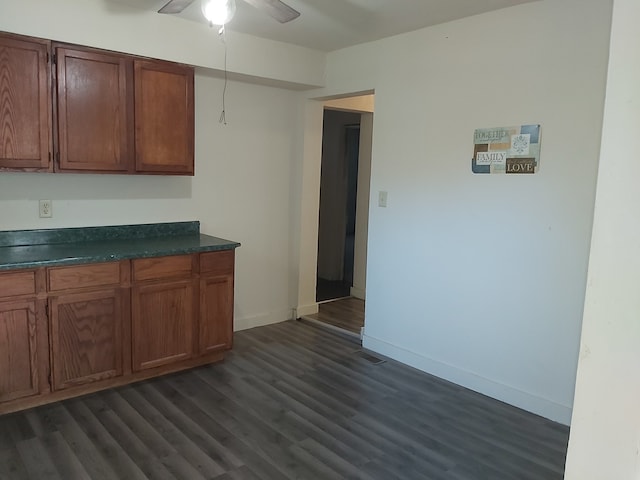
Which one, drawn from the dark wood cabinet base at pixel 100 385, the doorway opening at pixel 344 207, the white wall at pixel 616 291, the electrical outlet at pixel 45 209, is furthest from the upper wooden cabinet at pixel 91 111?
the white wall at pixel 616 291

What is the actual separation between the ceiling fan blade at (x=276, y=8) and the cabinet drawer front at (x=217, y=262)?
5.48 feet

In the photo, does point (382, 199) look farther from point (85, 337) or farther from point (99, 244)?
point (85, 337)

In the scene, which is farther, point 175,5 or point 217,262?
point 217,262

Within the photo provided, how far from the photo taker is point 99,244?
3.32 m

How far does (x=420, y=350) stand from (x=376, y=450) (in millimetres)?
1241

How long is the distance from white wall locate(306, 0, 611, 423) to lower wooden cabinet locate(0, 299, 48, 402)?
7.97 feet

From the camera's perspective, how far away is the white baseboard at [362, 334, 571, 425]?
2918 mm

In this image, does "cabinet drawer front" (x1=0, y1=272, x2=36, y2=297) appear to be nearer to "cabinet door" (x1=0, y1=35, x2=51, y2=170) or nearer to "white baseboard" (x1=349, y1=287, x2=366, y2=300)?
"cabinet door" (x1=0, y1=35, x2=51, y2=170)

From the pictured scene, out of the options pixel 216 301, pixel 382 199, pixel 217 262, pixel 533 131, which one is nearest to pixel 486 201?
pixel 533 131

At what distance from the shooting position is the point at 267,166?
4.45 meters

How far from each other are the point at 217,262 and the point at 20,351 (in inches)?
52.2

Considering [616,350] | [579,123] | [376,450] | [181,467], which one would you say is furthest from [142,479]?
[579,123]

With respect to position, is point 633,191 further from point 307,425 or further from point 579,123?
point 307,425

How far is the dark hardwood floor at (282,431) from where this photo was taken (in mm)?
2363
